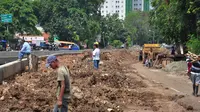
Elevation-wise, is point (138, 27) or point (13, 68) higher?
point (138, 27)

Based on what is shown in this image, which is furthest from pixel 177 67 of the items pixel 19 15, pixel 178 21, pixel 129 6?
pixel 129 6

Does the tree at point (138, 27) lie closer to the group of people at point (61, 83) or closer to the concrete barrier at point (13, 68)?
the concrete barrier at point (13, 68)

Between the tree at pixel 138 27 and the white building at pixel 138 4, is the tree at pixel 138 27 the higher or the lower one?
the lower one

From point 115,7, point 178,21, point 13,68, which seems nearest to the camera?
point 13,68

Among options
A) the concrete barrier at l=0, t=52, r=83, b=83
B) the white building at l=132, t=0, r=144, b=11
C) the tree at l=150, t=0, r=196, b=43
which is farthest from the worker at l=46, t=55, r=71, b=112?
the white building at l=132, t=0, r=144, b=11

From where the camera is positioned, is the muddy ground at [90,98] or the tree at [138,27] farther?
the tree at [138,27]

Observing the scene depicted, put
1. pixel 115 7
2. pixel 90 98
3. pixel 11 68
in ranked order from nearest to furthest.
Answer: pixel 90 98, pixel 11 68, pixel 115 7

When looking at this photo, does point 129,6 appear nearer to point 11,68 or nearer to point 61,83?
point 11,68

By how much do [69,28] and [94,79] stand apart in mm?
51952

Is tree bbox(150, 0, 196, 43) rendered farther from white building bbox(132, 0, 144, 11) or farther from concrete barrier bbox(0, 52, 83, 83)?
white building bbox(132, 0, 144, 11)

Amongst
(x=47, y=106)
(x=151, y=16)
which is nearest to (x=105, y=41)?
(x=151, y=16)

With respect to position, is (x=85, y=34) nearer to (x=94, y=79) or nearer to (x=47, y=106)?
(x=94, y=79)

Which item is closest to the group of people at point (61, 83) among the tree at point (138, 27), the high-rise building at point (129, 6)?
the tree at point (138, 27)

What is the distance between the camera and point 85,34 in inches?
2758
